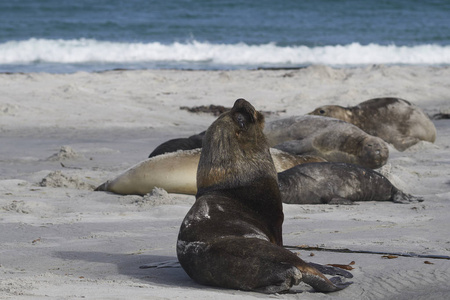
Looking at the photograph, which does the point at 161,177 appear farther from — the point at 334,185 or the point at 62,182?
the point at 334,185

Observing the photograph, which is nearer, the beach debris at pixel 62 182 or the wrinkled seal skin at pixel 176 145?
the beach debris at pixel 62 182

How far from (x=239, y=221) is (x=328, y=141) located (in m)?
5.39

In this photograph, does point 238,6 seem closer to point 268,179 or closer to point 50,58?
point 50,58

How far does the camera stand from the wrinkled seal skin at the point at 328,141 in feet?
29.6

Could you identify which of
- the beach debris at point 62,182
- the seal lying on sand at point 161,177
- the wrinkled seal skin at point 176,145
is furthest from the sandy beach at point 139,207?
the wrinkled seal skin at point 176,145

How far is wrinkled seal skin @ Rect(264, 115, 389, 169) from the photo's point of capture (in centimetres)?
901

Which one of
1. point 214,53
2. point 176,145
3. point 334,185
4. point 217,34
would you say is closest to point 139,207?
point 334,185

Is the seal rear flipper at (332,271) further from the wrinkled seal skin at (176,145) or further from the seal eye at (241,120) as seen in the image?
the wrinkled seal skin at (176,145)

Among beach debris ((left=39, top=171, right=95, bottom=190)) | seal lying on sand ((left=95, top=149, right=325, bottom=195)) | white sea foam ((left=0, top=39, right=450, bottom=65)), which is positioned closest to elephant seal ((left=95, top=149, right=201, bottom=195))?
seal lying on sand ((left=95, top=149, right=325, bottom=195))

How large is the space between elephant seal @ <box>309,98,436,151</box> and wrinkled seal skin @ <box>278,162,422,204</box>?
10.7 feet

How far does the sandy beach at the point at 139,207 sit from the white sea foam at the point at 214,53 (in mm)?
9699

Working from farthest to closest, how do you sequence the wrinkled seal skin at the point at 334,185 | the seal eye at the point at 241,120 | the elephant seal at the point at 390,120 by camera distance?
the elephant seal at the point at 390,120
the wrinkled seal skin at the point at 334,185
the seal eye at the point at 241,120

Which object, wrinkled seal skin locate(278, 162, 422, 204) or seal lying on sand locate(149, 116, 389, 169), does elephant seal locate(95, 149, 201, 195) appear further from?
seal lying on sand locate(149, 116, 389, 169)

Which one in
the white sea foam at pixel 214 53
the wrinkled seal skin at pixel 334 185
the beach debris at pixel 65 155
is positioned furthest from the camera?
the white sea foam at pixel 214 53
